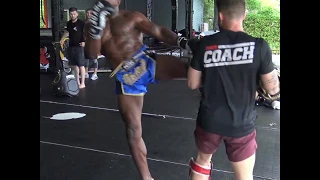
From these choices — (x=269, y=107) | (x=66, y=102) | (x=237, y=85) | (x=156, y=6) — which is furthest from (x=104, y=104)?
(x=156, y=6)

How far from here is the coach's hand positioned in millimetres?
2602

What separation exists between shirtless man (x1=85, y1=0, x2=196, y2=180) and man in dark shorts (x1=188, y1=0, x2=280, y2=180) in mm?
472

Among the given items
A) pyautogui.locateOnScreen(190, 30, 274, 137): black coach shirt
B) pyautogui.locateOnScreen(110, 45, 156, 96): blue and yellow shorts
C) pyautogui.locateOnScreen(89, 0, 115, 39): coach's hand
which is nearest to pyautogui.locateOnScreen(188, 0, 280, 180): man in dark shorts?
pyautogui.locateOnScreen(190, 30, 274, 137): black coach shirt

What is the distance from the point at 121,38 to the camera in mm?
2795

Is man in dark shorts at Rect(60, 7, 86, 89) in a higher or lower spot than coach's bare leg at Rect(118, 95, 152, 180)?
higher

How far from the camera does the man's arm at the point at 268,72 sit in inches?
81.5

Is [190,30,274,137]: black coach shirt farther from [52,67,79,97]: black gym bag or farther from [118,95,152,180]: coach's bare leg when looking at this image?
[52,67,79,97]: black gym bag

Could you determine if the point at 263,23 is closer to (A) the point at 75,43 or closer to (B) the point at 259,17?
(B) the point at 259,17

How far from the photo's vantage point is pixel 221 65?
2119 mm

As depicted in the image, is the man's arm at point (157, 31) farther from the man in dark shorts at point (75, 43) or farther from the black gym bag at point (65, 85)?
the man in dark shorts at point (75, 43)

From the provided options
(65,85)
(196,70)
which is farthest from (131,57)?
(65,85)

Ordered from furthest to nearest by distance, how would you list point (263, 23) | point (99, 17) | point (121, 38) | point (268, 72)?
point (263, 23) → point (121, 38) → point (99, 17) → point (268, 72)

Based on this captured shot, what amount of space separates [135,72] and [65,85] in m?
4.16

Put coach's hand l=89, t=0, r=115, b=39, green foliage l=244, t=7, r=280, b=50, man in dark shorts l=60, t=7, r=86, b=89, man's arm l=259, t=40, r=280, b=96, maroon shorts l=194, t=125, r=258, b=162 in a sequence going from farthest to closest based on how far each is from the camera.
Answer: green foliage l=244, t=7, r=280, b=50 < man in dark shorts l=60, t=7, r=86, b=89 < coach's hand l=89, t=0, r=115, b=39 < maroon shorts l=194, t=125, r=258, b=162 < man's arm l=259, t=40, r=280, b=96
